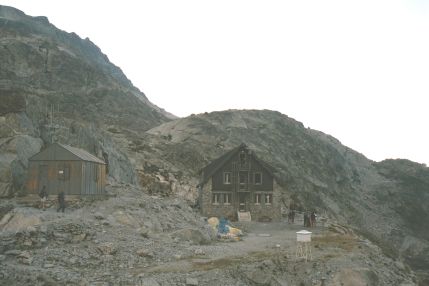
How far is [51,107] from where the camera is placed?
198ft

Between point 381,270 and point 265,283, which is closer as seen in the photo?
point 265,283

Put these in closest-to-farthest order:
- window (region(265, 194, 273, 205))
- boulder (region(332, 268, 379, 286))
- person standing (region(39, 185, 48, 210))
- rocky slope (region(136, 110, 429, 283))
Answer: boulder (region(332, 268, 379, 286))
person standing (region(39, 185, 48, 210))
window (region(265, 194, 273, 205))
rocky slope (region(136, 110, 429, 283))

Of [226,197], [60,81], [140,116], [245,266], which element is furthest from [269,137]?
[245,266]

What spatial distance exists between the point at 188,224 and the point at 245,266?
49.9ft

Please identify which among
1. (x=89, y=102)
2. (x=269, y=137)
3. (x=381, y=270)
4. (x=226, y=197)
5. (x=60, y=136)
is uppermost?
(x=89, y=102)

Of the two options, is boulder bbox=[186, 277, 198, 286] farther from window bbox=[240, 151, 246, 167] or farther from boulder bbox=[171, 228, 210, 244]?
window bbox=[240, 151, 246, 167]

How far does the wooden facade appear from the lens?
64812 mm

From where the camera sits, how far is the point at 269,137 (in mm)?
156125

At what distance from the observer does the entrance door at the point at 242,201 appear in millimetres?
64938

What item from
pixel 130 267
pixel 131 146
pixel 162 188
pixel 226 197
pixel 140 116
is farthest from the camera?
pixel 140 116

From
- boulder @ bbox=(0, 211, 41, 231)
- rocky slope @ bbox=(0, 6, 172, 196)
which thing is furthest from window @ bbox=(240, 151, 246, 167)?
boulder @ bbox=(0, 211, 41, 231)

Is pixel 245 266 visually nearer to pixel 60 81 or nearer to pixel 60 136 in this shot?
pixel 60 136

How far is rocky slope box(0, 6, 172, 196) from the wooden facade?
1298 cm

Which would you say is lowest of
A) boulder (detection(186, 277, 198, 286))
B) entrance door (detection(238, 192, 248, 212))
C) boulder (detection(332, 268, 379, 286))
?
boulder (detection(332, 268, 379, 286))
